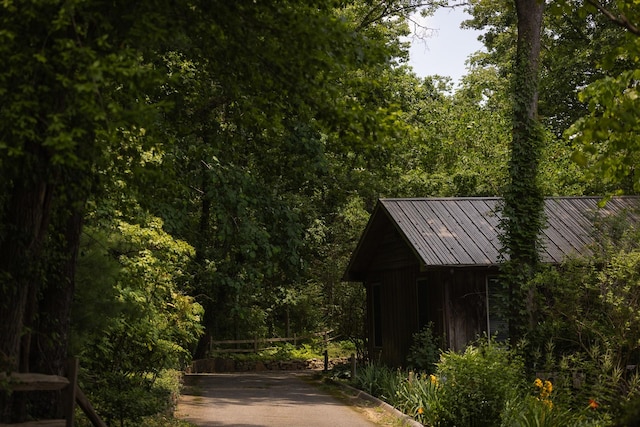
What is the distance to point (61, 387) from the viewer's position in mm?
10586

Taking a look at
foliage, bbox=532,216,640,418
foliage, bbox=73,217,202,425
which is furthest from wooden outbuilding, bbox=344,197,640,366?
foliage, bbox=73,217,202,425

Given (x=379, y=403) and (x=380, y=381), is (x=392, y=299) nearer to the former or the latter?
(x=380, y=381)

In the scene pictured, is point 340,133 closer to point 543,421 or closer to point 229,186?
point 543,421

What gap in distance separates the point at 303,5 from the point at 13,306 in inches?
191

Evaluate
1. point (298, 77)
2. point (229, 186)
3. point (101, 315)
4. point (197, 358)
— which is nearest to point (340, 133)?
point (298, 77)

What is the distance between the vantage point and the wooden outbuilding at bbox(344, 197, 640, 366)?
21.4 metres

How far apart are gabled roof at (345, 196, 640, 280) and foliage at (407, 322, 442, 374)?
1905mm

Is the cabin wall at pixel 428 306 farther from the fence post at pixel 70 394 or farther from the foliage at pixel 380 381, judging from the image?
the fence post at pixel 70 394

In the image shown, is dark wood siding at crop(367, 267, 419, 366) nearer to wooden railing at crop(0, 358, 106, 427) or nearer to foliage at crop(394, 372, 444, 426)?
foliage at crop(394, 372, 444, 426)

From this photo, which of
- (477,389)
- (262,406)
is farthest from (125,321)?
(477,389)

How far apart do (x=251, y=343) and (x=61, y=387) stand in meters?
31.6

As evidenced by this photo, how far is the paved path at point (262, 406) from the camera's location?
17016 millimetres

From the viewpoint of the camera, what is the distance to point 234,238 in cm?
2180

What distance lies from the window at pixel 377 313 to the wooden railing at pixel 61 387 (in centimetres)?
1637
